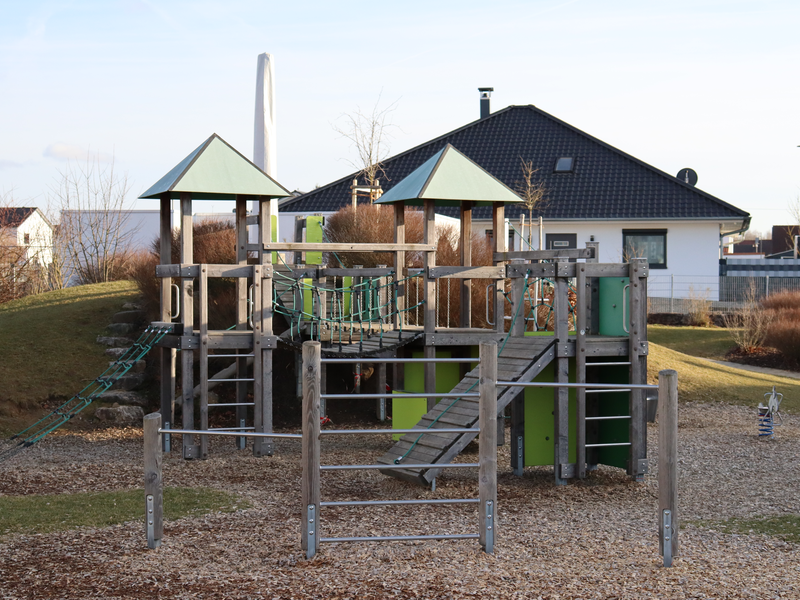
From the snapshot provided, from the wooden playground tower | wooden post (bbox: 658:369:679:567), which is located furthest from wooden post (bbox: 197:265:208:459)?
wooden post (bbox: 658:369:679:567)

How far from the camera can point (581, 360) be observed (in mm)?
8578

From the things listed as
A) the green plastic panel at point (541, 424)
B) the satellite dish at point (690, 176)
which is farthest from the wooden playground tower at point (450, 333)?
the satellite dish at point (690, 176)

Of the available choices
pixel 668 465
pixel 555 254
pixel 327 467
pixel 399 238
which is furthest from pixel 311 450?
pixel 399 238

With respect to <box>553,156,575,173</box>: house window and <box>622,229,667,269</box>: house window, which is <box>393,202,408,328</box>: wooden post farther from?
<box>553,156,575,173</box>: house window

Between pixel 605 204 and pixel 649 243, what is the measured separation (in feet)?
6.26

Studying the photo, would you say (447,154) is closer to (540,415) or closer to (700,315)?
(540,415)

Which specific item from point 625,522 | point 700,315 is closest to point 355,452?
point 625,522

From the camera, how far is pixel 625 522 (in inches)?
Answer: 269

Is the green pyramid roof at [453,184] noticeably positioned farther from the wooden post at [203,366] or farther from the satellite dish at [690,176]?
the satellite dish at [690,176]

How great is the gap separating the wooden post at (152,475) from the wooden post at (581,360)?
4.37 metres

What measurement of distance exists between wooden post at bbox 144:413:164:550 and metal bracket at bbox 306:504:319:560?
1.02 m

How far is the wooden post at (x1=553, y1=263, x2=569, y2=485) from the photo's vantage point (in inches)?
334

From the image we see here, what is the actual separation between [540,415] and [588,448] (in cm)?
71

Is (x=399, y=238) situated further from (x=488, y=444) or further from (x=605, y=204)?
(x=605, y=204)
